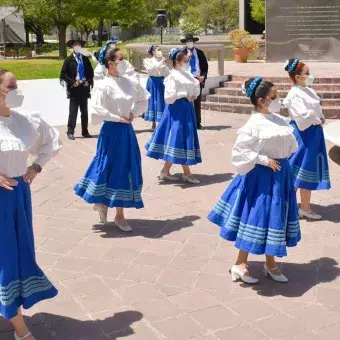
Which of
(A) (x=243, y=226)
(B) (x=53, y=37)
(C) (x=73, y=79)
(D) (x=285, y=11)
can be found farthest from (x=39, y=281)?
(B) (x=53, y=37)

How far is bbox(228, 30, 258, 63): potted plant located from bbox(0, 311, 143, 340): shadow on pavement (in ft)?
53.6

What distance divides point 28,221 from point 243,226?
1683mm

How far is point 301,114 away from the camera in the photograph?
6.39 m

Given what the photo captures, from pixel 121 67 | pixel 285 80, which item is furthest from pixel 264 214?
pixel 285 80

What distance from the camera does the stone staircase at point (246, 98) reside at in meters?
13.2

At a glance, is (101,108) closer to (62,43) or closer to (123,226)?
(123,226)

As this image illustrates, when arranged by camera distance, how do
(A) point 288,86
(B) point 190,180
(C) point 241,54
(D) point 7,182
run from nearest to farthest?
(D) point 7,182, (B) point 190,180, (A) point 288,86, (C) point 241,54

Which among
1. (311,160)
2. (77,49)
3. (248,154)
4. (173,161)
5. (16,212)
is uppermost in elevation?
(77,49)

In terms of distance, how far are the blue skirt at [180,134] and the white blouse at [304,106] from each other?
6.70 ft

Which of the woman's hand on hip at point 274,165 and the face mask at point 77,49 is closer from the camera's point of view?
the woman's hand on hip at point 274,165

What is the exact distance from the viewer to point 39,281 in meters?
4.23

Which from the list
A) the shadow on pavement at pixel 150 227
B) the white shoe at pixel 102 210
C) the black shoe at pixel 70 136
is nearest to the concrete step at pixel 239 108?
the black shoe at pixel 70 136

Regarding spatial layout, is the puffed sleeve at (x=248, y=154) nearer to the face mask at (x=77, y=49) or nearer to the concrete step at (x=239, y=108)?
the face mask at (x=77, y=49)

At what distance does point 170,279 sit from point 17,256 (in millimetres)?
1574
